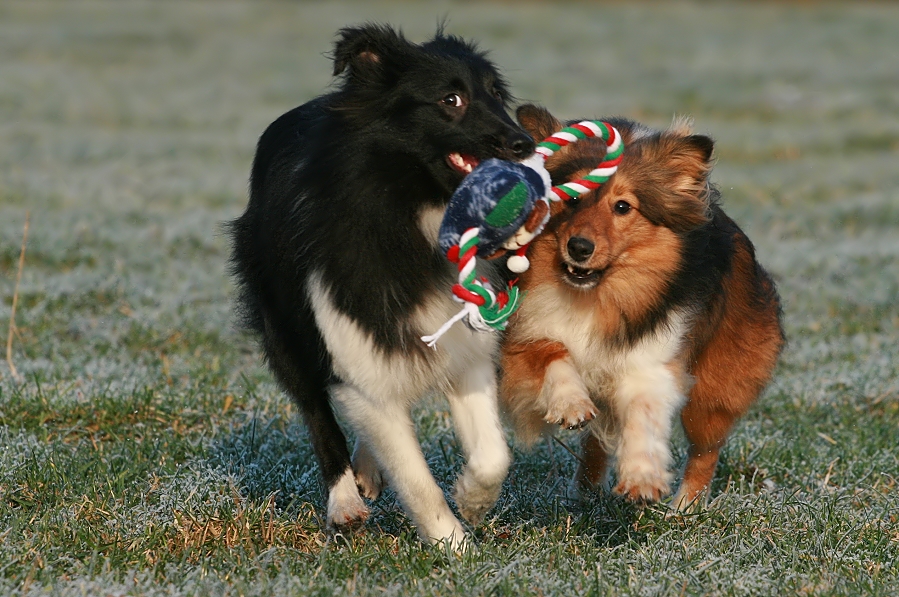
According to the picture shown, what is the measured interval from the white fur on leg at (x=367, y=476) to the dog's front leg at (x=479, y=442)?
81 centimetres

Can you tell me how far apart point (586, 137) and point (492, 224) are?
0.94 meters

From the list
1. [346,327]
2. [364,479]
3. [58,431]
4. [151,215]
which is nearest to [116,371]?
[58,431]

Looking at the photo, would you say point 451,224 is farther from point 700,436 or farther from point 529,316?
point 700,436

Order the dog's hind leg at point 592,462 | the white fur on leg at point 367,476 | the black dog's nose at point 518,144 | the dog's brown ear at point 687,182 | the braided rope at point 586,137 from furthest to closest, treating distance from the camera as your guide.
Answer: the dog's hind leg at point 592,462
the white fur on leg at point 367,476
the dog's brown ear at point 687,182
the braided rope at point 586,137
the black dog's nose at point 518,144

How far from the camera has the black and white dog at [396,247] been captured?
4.14 m

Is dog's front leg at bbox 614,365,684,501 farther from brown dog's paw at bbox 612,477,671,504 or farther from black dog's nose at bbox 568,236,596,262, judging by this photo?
black dog's nose at bbox 568,236,596,262

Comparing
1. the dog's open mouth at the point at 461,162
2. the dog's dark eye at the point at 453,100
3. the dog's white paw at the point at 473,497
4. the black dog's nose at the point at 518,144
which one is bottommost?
the dog's white paw at the point at 473,497

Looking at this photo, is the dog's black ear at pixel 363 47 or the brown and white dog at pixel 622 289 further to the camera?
the brown and white dog at pixel 622 289

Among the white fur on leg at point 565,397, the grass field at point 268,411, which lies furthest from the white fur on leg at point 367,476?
the white fur on leg at point 565,397

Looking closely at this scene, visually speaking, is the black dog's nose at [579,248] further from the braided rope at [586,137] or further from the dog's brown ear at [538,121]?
the dog's brown ear at [538,121]

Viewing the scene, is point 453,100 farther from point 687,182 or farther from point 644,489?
point 644,489

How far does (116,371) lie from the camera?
696 cm

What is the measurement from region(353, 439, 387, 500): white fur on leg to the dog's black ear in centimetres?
189

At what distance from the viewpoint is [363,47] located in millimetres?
4211
